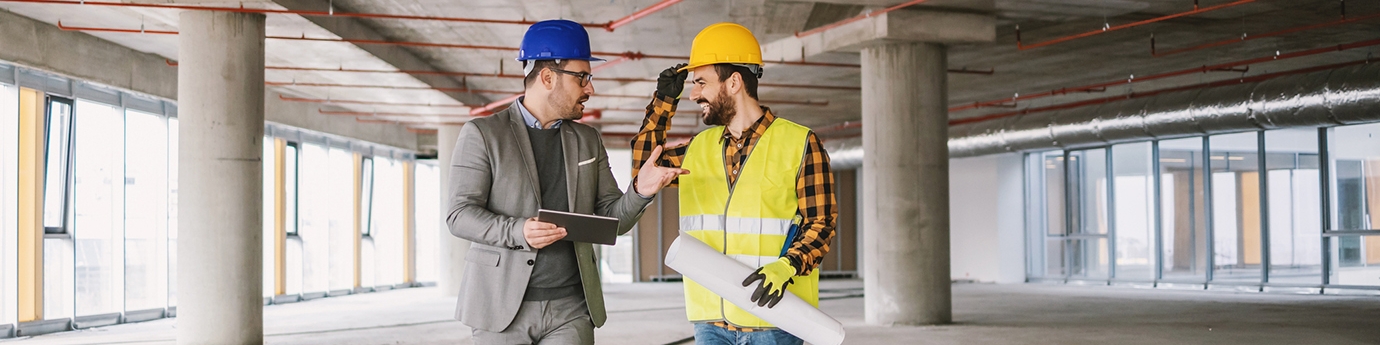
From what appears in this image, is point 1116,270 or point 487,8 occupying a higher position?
point 487,8

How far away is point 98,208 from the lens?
1318 centimetres

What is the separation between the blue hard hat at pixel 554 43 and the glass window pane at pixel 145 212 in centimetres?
1234

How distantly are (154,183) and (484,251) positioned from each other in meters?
13.0

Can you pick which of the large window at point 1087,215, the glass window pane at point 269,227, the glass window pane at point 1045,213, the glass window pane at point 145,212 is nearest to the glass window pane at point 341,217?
the glass window pane at point 269,227

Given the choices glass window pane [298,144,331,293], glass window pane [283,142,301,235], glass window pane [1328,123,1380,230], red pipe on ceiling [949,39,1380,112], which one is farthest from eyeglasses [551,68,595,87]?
glass window pane [298,144,331,293]

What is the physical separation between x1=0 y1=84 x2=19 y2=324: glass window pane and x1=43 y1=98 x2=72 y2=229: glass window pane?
57 cm

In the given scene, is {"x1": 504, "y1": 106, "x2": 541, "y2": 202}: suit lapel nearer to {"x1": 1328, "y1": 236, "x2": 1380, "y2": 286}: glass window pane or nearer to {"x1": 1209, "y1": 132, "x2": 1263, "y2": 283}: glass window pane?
{"x1": 1328, "y1": 236, "x2": 1380, "y2": 286}: glass window pane

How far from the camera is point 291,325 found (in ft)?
42.5

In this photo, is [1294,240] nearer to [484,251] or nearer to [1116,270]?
[1116,270]

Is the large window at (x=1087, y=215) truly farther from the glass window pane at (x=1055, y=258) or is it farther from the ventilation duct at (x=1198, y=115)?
the ventilation duct at (x=1198, y=115)

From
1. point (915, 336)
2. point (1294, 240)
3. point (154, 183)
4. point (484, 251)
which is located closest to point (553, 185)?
point (484, 251)

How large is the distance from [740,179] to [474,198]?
69 cm

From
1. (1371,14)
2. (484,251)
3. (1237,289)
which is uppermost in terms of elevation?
(1371,14)

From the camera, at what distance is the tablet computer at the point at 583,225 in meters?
2.71
